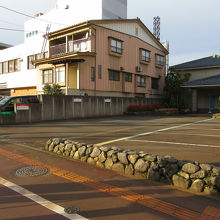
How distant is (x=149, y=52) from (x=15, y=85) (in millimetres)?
19731

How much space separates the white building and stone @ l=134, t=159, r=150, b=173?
25454 mm

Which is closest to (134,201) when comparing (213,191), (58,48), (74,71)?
(213,191)

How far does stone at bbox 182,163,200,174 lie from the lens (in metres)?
3.93

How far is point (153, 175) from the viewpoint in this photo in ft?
14.3

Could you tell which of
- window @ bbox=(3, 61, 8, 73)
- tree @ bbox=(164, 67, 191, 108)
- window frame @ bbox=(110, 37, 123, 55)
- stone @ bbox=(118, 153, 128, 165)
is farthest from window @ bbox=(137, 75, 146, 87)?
stone @ bbox=(118, 153, 128, 165)

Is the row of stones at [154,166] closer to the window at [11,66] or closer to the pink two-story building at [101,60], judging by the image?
the pink two-story building at [101,60]

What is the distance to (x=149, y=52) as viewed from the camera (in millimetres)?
28156

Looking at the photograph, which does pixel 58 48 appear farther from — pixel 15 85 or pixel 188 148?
pixel 188 148

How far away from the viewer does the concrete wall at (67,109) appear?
1397cm

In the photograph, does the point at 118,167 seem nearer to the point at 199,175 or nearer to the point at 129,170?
the point at 129,170

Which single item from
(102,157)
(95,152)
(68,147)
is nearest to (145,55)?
Result: (68,147)

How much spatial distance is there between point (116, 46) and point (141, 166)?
2040 cm

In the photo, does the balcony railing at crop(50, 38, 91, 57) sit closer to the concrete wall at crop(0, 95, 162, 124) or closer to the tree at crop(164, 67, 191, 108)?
the concrete wall at crop(0, 95, 162, 124)

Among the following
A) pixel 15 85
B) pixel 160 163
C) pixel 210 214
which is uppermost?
pixel 15 85
